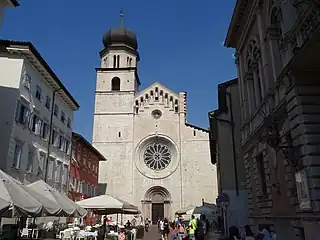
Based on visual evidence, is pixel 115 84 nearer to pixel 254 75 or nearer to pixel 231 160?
pixel 231 160

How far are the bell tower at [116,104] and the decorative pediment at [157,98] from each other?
3.65ft

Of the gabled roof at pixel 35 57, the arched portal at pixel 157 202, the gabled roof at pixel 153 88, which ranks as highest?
the gabled roof at pixel 153 88

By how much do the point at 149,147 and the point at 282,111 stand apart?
3637 centimetres

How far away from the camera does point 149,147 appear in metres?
46.8

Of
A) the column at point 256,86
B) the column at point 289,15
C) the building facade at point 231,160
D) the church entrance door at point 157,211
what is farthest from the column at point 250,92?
the church entrance door at point 157,211

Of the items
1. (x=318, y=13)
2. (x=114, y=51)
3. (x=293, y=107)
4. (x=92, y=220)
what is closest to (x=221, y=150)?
(x=293, y=107)

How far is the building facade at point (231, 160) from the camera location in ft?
67.8

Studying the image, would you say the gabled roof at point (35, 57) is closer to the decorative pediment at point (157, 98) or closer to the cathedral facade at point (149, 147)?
the cathedral facade at point (149, 147)

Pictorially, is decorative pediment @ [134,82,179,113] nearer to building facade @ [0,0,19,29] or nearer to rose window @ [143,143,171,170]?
rose window @ [143,143,171,170]

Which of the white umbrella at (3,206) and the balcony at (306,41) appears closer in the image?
the white umbrella at (3,206)

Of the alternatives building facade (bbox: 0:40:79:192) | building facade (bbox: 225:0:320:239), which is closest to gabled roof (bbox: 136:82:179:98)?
building facade (bbox: 0:40:79:192)

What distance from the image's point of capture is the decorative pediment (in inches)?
1877

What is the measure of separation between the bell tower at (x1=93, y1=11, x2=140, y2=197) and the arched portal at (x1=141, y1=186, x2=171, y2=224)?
9.25 ft

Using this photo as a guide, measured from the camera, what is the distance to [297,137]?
31.4 feet
